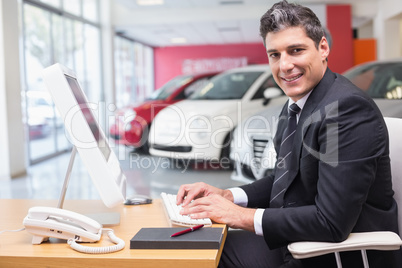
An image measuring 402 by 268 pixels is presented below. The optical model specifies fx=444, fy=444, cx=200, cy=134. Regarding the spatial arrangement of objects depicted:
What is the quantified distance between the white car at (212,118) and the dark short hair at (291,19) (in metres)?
3.79

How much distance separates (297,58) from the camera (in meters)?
1.38

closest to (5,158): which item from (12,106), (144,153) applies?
(12,106)

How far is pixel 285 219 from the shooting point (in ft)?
4.09

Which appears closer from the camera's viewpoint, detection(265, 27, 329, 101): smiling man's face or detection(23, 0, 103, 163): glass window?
detection(265, 27, 329, 101): smiling man's face

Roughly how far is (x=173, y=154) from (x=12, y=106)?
2219 mm

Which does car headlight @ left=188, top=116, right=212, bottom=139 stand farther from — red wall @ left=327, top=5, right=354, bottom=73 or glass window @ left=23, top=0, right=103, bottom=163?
red wall @ left=327, top=5, right=354, bottom=73

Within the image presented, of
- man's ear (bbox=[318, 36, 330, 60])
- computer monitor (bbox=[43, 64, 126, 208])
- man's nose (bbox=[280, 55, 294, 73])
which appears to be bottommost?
computer monitor (bbox=[43, 64, 126, 208])

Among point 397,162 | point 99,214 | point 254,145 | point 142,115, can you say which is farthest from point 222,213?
point 142,115

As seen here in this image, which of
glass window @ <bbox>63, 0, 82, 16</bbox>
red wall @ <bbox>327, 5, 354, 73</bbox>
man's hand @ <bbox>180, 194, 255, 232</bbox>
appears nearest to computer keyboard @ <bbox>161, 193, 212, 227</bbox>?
man's hand @ <bbox>180, 194, 255, 232</bbox>

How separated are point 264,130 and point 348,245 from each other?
294 centimetres

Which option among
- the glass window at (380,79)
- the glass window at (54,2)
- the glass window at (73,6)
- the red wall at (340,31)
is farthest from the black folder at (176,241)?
the red wall at (340,31)

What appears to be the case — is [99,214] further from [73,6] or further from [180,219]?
[73,6]

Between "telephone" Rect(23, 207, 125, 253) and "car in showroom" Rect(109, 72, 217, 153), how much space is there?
17.1 feet

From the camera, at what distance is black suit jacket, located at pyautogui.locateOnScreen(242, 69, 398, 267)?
118 centimetres
